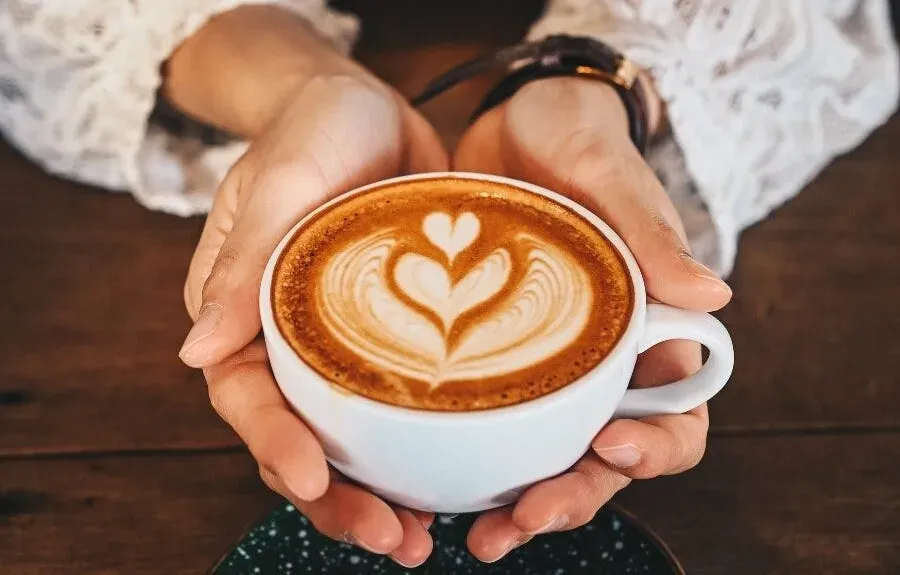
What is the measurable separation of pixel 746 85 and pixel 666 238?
39 cm

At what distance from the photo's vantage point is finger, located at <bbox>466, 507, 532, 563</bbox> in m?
0.58

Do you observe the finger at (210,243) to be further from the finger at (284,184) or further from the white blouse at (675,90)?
the white blouse at (675,90)

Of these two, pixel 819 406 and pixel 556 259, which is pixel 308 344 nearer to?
pixel 556 259

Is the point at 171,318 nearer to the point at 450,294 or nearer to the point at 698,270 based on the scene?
the point at 450,294

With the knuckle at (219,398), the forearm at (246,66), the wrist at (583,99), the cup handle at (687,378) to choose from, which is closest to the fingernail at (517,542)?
the cup handle at (687,378)

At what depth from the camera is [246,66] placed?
3.18ft

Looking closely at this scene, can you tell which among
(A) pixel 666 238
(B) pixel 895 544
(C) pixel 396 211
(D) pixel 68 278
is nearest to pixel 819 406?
(B) pixel 895 544

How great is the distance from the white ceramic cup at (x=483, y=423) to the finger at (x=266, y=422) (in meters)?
0.01

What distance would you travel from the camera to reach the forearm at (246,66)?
0.94 meters

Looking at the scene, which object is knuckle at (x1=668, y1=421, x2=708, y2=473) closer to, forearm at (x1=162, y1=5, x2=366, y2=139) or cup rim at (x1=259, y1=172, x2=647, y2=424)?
cup rim at (x1=259, y1=172, x2=647, y2=424)

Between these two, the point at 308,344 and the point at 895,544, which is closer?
the point at 308,344

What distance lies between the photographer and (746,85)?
950mm

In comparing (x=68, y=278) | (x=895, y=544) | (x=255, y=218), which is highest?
(x=255, y=218)

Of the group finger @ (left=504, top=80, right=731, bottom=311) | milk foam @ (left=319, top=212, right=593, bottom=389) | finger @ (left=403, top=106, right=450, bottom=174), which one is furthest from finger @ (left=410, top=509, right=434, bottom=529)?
finger @ (left=403, top=106, right=450, bottom=174)
